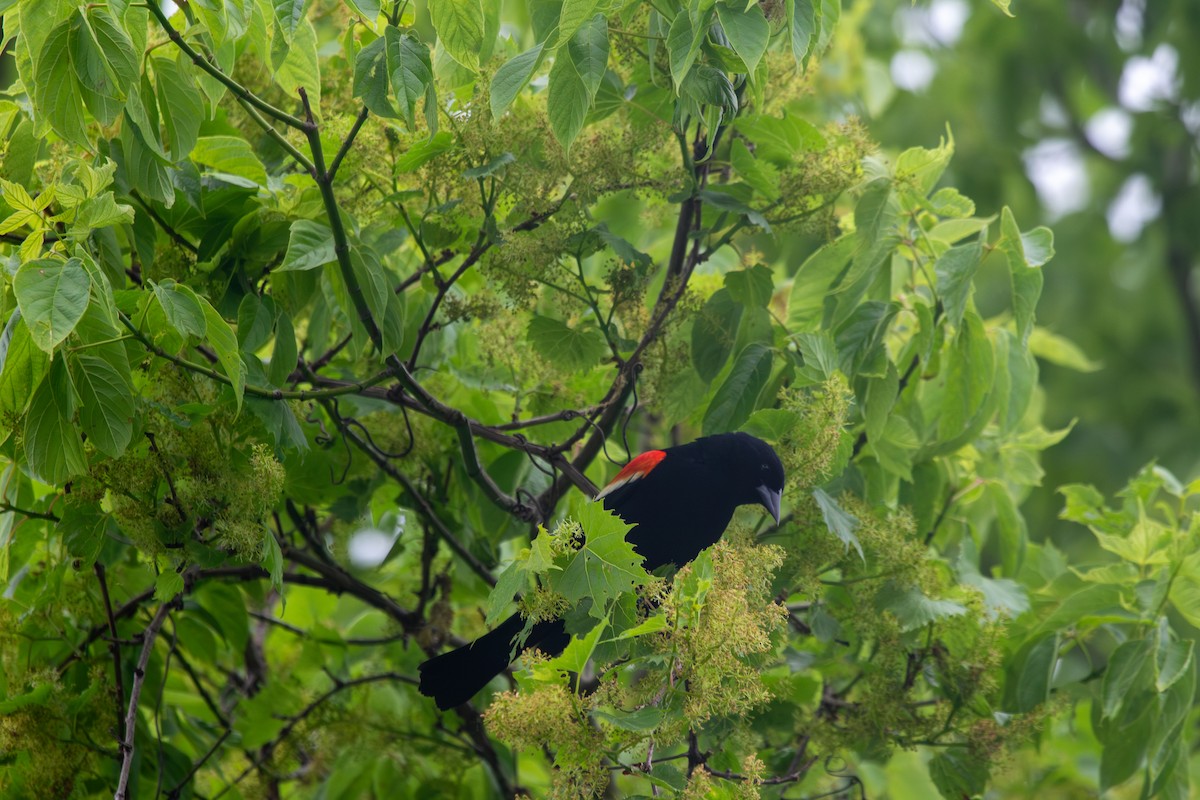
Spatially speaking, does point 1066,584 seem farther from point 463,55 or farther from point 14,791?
point 14,791

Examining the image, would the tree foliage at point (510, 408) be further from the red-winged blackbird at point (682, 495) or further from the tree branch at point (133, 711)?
the red-winged blackbird at point (682, 495)

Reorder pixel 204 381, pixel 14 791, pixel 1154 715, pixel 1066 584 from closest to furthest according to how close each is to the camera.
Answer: pixel 204 381 < pixel 14 791 < pixel 1154 715 < pixel 1066 584

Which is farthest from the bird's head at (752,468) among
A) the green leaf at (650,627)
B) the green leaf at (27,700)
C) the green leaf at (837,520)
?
the green leaf at (27,700)

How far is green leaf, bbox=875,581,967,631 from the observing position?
108 inches

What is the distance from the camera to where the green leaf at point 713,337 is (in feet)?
9.36

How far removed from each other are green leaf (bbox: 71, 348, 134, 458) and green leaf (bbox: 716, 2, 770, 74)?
1200mm

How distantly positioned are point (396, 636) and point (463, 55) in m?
1.80

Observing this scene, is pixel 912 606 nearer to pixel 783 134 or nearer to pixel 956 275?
pixel 956 275

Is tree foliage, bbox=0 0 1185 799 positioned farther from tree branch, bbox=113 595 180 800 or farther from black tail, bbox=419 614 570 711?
black tail, bbox=419 614 570 711

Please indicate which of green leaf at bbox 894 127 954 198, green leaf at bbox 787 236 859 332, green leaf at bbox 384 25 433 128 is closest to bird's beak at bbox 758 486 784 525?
green leaf at bbox 787 236 859 332

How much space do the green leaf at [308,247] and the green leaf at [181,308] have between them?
27cm

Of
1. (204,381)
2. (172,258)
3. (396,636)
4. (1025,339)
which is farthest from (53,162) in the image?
(1025,339)

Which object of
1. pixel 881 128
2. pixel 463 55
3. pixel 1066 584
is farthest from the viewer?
pixel 881 128

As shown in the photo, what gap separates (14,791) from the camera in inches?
102
